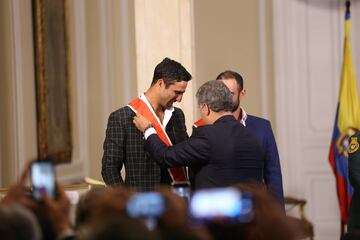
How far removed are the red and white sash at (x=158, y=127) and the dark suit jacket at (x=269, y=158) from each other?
1.67ft

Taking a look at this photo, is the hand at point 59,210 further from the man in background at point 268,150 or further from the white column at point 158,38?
the white column at point 158,38

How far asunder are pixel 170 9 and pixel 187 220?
14.2 feet

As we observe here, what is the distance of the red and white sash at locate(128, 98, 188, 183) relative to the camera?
3240mm

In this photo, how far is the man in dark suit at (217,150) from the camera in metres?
3.00

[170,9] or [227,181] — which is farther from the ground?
[170,9]

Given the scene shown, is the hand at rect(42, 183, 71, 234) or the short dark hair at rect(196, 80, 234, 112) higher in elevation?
the short dark hair at rect(196, 80, 234, 112)

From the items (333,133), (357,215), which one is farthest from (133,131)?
(333,133)

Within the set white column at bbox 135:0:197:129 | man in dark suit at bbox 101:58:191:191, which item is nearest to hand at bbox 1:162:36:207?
man in dark suit at bbox 101:58:191:191

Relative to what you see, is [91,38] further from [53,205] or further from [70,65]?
[53,205]

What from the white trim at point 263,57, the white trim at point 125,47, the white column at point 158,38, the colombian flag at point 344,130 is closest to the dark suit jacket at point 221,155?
the white column at point 158,38

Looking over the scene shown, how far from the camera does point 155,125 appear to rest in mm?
3330

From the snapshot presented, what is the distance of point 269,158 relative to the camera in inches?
142

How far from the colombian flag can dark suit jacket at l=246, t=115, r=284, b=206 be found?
2.43 metres

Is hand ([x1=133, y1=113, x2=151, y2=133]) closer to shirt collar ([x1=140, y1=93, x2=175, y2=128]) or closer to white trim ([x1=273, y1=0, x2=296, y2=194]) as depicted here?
shirt collar ([x1=140, y1=93, x2=175, y2=128])
